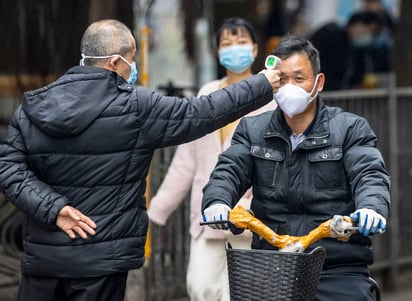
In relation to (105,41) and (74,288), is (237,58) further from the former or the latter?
(74,288)

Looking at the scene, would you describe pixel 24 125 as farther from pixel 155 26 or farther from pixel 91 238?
pixel 155 26

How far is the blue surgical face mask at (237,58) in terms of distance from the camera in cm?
594

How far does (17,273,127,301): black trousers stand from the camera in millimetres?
4488

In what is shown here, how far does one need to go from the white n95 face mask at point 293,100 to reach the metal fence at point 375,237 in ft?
9.26

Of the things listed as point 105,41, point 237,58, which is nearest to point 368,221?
point 105,41

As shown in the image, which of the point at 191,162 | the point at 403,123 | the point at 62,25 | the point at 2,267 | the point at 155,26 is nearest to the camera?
the point at 191,162

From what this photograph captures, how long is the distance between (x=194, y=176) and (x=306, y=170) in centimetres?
168

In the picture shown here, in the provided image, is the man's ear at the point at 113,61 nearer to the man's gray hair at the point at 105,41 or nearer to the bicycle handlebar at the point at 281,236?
the man's gray hair at the point at 105,41

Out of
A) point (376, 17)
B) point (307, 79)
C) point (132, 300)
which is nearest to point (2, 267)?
point (132, 300)

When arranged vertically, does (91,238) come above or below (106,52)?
below

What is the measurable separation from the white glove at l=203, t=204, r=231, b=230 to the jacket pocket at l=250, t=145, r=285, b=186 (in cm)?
41

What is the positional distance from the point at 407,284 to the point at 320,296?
506 cm

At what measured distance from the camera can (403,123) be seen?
8836 millimetres

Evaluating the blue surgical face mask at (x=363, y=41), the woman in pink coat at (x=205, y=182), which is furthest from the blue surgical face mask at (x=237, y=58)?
the blue surgical face mask at (x=363, y=41)
